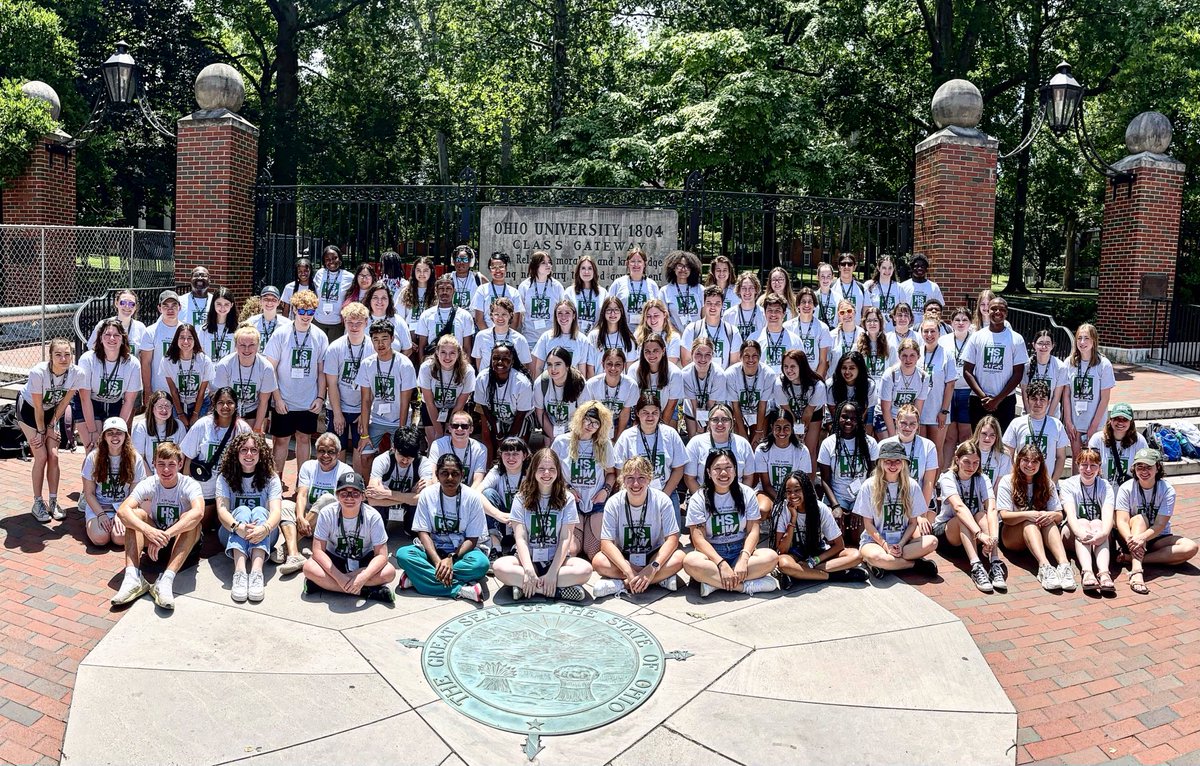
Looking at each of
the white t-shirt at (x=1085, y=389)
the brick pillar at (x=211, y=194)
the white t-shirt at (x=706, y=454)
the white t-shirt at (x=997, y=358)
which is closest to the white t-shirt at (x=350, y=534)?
the white t-shirt at (x=706, y=454)

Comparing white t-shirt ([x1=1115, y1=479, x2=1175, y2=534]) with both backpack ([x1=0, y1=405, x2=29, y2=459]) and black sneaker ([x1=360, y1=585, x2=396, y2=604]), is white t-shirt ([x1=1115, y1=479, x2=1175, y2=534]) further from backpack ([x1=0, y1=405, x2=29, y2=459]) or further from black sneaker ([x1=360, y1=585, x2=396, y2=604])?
backpack ([x1=0, y1=405, x2=29, y2=459])

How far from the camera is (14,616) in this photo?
5.35 metres

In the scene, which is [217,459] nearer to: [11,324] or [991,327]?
[991,327]

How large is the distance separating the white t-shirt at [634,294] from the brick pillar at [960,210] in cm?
452

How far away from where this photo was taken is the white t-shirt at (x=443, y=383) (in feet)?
24.1

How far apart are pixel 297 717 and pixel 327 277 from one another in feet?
18.8

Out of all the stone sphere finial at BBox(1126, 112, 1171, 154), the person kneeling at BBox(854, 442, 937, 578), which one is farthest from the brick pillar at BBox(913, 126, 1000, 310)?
the person kneeling at BBox(854, 442, 937, 578)

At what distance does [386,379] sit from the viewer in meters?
7.39

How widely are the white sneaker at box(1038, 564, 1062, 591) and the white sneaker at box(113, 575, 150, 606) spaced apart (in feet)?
19.4

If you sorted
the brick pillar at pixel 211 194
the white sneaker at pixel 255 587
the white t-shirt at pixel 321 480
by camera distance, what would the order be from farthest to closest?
1. the brick pillar at pixel 211 194
2. the white t-shirt at pixel 321 480
3. the white sneaker at pixel 255 587

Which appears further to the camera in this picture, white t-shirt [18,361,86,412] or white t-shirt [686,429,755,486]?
white t-shirt [18,361,86,412]

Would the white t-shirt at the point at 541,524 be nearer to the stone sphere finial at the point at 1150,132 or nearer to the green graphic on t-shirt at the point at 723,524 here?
the green graphic on t-shirt at the point at 723,524

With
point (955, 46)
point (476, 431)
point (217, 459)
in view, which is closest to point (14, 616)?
point (217, 459)

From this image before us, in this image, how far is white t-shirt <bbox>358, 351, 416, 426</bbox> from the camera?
291 inches
